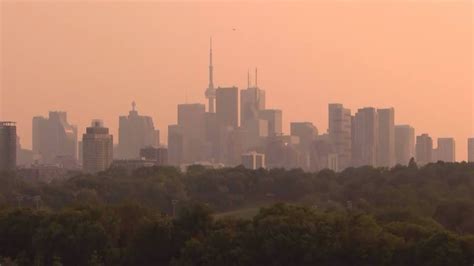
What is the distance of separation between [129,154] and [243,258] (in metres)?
126

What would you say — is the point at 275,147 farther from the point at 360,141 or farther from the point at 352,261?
the point at 352,261

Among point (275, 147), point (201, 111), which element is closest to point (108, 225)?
point (275, 147)

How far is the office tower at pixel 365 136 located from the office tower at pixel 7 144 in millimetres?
43779

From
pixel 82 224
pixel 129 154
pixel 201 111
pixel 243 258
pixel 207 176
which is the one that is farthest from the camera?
pixel 201 111

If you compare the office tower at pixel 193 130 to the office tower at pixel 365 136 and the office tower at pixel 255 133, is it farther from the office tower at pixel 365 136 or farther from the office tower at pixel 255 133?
the office tower at pixel 365 136

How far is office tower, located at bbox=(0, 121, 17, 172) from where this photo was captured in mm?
108688

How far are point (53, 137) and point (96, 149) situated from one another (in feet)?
128

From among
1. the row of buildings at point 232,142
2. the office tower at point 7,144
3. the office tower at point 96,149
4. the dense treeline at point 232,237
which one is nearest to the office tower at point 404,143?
the row of buildings at point 232,142

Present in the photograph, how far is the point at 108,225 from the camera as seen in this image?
3011 centimetres

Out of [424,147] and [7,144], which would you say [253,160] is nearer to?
[424,147]

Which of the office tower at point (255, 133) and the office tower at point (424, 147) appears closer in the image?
the office tower at point (424, 147)

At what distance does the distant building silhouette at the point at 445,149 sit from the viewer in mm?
136250

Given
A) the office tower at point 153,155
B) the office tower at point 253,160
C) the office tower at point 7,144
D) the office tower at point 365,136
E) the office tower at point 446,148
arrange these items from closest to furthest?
the office tower at point 7,144
the office tower at point 153,155
the office tower at point 253,160
the office tower at point 365,136
the office tower at point 446,148

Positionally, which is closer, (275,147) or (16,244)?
(16,244)
